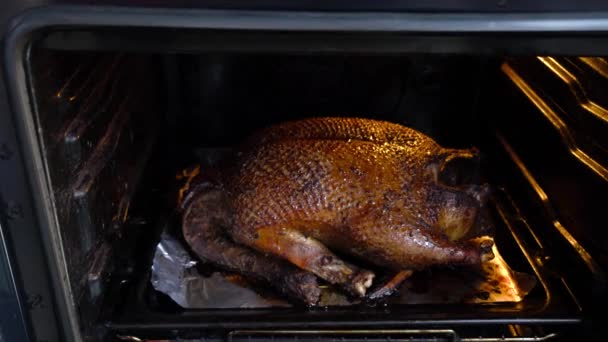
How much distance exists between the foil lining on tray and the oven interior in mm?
40

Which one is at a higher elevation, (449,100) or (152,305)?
(449,100)

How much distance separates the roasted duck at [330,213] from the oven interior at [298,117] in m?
0.11

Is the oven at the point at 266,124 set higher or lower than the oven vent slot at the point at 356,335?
higher

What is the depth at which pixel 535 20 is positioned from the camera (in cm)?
75

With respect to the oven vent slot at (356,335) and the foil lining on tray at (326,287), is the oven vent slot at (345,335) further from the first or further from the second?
the foil lining on tray at (326,287)

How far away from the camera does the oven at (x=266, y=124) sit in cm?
76

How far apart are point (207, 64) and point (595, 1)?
1.13 meters

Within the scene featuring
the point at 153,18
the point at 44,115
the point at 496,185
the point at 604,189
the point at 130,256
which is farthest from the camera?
the point at 496,185

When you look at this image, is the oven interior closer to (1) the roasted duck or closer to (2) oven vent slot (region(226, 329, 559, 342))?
(2) oven vent slot (region(226, 329, 559, 342))

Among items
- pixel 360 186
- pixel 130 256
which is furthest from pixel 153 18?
pixel 130 256

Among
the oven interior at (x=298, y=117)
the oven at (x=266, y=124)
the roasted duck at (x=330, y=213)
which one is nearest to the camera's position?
the oven at (x=266, y=124)

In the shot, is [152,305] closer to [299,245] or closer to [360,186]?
[299,245]

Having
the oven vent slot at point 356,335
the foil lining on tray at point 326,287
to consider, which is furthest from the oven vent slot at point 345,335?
the foil lining on tray at point 326,287

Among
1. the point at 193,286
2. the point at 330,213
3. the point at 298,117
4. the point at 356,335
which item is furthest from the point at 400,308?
the point at 298,117
